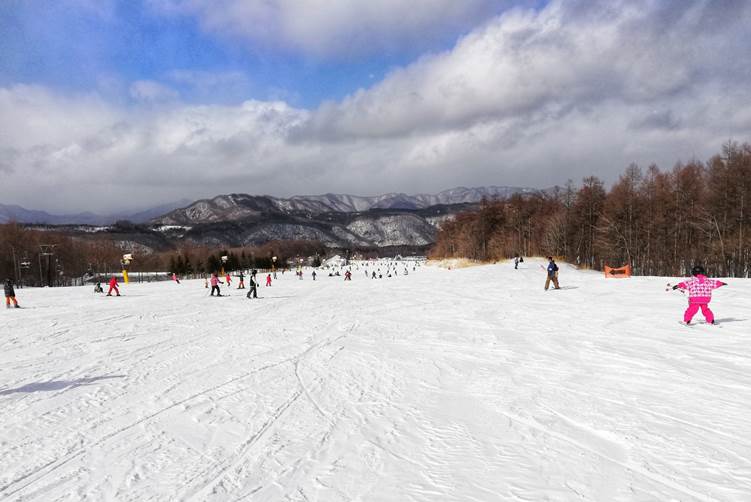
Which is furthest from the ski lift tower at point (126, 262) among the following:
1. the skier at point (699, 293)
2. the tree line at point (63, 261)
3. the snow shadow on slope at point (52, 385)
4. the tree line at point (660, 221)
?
the tree line at point (660, 221)

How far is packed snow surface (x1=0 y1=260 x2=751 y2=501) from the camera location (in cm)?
395

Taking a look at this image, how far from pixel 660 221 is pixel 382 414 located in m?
45.5

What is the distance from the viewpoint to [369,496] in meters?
3.73

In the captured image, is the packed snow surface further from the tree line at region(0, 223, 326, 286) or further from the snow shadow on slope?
the tree line at region(0, 223, 326, 286)

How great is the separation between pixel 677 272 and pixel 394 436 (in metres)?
47.6

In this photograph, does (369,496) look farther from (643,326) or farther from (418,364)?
(643,326)

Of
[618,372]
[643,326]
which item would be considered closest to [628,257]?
[643,326]

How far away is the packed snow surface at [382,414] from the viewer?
395cm

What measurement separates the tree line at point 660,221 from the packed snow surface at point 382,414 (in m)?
31.1

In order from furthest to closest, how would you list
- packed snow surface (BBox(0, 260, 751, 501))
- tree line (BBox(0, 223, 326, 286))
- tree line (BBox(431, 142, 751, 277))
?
tree line (BBox(0, 223, 326, 286)) < tree line (BBox(431, 142, 751, 277)) < packed snow surface (BBox(0, 260, 751, 501))

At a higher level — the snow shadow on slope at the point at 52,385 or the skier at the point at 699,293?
the skier at the point at 699,293

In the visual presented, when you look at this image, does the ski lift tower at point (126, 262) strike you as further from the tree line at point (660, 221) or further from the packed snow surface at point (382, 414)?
the tree line at point (660, 221)

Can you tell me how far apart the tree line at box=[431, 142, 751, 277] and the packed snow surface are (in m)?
31.1

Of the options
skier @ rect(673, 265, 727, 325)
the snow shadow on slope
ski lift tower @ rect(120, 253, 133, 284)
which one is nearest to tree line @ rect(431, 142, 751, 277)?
skier @ rect(673, 265, 727, 325)
